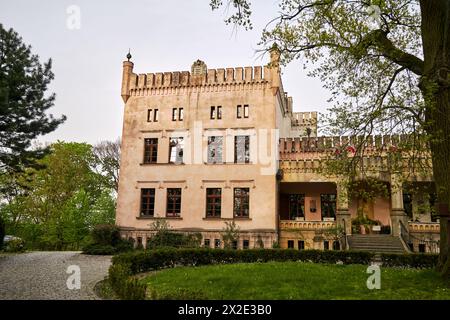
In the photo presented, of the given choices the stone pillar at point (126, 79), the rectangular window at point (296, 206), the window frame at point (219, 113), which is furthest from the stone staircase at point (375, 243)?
the stone pillar at point (126, 79)

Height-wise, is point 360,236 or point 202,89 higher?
point 202,89

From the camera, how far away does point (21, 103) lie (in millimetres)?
15258

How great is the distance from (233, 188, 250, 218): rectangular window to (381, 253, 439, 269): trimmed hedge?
991 cm

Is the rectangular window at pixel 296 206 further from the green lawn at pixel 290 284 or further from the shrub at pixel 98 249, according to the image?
the green lawn at pixel 290 284

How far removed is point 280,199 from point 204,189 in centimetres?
602

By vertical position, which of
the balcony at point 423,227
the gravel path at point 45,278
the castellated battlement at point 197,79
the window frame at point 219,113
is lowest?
the gravel path at point 45,278

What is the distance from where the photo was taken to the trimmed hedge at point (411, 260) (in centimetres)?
1502

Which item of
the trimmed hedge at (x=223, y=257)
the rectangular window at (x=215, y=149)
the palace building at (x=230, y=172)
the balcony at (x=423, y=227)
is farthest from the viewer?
the rectangular window at (x=215, y=149)

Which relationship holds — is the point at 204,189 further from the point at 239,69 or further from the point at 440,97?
the point at 440,97

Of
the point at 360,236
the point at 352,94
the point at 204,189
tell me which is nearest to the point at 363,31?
the point at 352,94

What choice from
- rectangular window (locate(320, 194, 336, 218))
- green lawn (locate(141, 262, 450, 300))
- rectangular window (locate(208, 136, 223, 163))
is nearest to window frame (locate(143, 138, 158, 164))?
rectangular window (locate(208, 136, 223, 163))

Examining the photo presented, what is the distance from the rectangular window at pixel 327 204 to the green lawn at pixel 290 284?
14.4 m

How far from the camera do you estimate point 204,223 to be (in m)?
24.2

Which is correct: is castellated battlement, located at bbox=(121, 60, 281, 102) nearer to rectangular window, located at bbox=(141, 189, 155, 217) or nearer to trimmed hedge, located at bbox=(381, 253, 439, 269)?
rectangular window, located at bbox=(141, 189, 155, 217)
